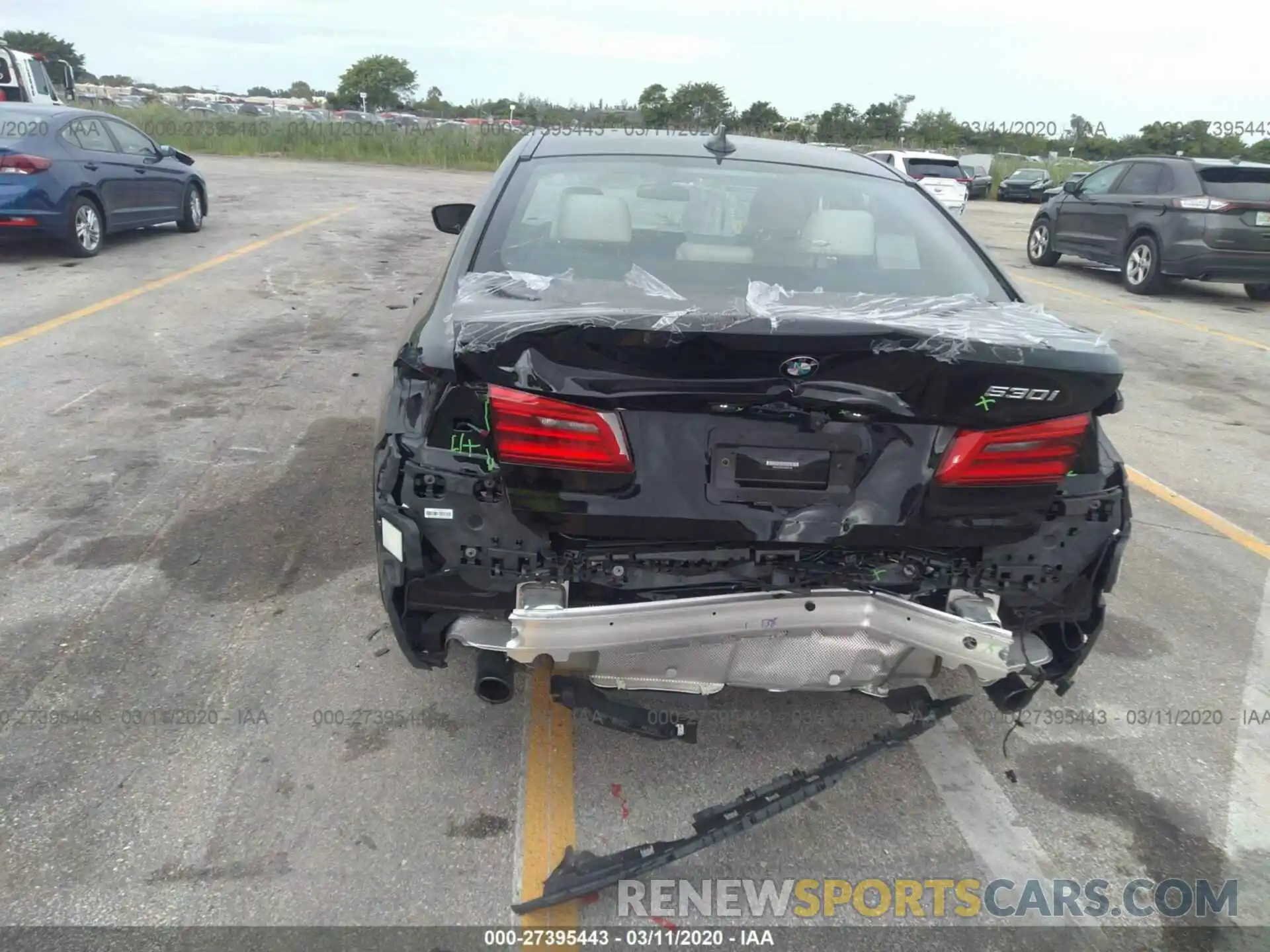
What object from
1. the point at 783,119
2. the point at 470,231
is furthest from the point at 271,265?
the point at 783,119

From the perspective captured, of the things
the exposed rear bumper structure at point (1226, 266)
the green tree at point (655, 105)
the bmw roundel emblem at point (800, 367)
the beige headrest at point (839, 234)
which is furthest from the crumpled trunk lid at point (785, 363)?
the green tree at point (655, 105)

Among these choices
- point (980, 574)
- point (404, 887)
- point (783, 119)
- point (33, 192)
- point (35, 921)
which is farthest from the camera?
point (783, 119)

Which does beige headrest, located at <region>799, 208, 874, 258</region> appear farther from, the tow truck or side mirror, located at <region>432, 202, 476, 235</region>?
the tow truck

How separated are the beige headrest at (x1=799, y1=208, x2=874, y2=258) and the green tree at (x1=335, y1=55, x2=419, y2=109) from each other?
83023 millimetres

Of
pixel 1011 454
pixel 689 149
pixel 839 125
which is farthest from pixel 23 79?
pixel 839 125

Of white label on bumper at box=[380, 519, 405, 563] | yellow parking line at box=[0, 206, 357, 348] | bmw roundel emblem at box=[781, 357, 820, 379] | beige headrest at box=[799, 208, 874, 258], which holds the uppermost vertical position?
beige headrest at box=[799, 208, 874, 258]

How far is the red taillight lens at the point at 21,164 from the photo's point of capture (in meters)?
9.61

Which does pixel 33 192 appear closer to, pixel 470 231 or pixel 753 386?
pixel 470 231

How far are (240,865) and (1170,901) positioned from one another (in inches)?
95.7

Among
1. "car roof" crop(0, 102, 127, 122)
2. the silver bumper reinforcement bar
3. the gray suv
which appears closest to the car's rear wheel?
"car roof" crop(0, 102, 127, 122)

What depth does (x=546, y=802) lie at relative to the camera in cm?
282

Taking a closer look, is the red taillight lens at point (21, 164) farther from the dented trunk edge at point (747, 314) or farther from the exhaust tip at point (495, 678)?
the exhaust tip at point (495, 678)

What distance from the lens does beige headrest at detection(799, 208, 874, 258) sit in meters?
3.30

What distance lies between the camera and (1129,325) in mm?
10766
